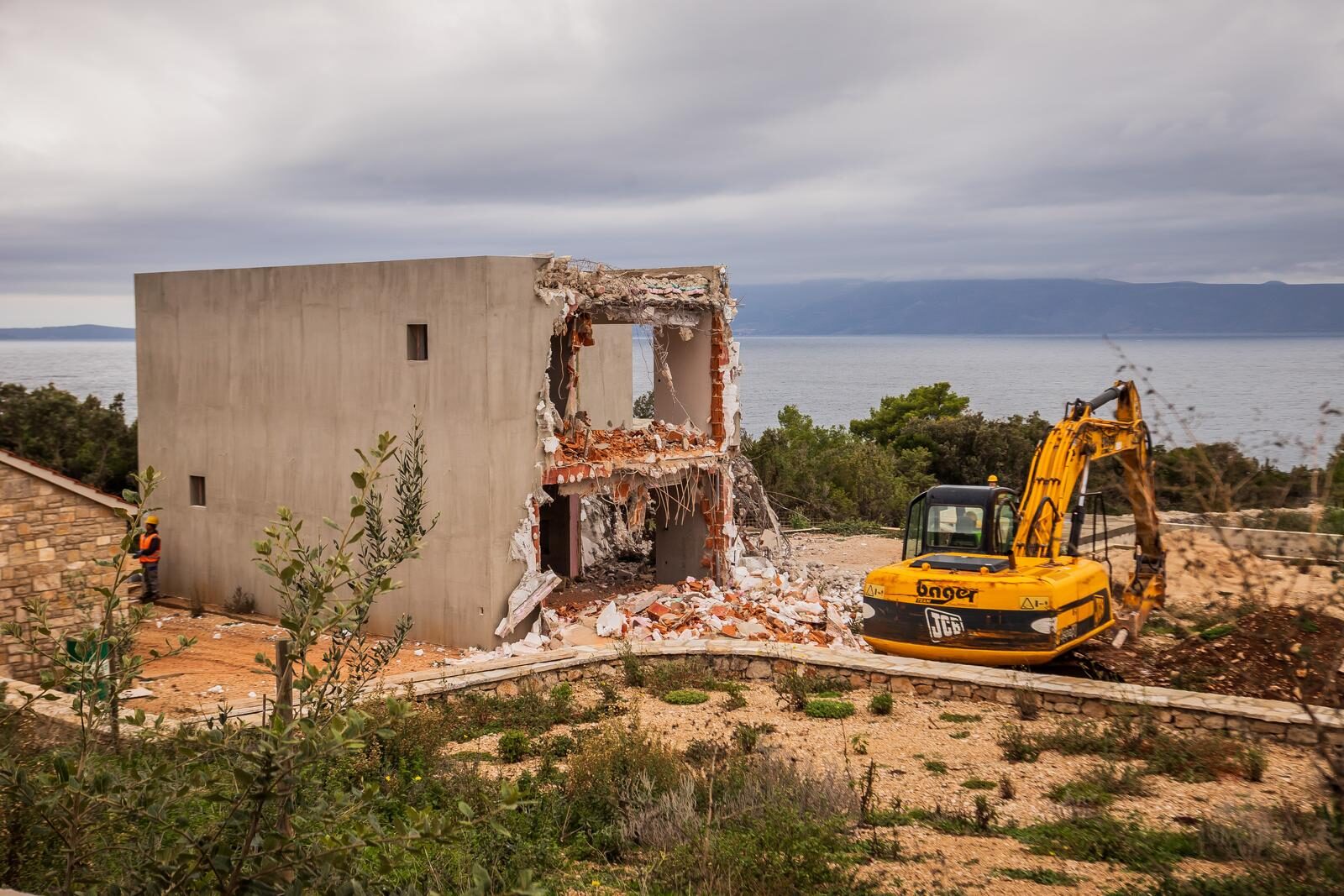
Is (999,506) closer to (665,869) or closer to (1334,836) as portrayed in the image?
(1334,836)

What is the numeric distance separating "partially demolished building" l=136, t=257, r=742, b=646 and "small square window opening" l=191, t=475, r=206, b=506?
0.25ft

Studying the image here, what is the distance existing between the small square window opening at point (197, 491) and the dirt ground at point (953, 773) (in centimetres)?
1233

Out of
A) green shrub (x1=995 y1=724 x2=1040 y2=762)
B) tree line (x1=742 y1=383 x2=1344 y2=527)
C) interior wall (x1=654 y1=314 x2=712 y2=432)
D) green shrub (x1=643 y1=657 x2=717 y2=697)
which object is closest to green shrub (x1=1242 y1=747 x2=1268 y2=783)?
green shrub (x1=995 y1=724 x2=1040 y2=762)

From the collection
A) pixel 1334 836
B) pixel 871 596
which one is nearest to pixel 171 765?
pixel 1334 836

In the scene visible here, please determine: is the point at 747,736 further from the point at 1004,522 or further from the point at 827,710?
the point at 1004,522

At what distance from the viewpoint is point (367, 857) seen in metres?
6.93

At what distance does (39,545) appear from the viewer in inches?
595

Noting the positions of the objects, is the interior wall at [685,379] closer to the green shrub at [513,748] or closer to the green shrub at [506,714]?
the green shrub at [506,714]

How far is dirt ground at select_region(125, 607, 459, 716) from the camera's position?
565 inches

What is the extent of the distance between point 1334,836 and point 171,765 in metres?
7.10

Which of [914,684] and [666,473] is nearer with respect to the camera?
[914,684]

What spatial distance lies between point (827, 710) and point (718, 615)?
6.73m

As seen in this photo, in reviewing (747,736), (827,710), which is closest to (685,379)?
(827,710)

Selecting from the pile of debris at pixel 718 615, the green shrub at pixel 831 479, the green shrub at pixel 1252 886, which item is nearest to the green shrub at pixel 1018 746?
the green shrub at pixel 1252 886
